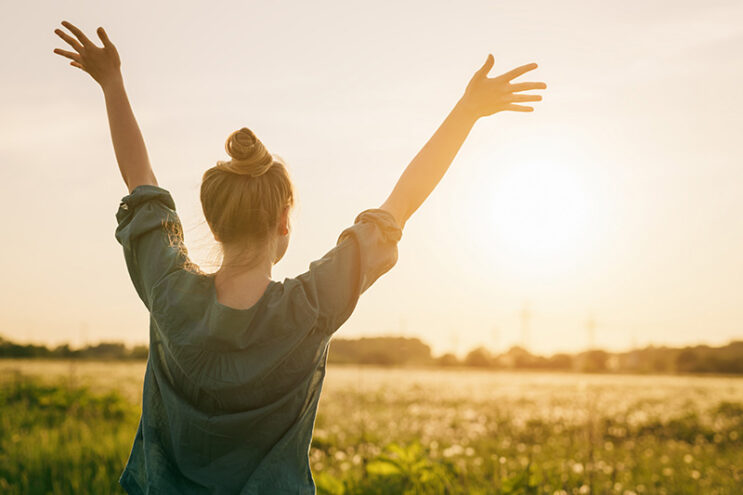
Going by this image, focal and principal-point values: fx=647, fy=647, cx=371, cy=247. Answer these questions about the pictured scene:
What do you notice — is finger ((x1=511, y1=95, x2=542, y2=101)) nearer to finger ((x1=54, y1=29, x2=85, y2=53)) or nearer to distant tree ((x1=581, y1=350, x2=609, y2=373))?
finger ((x1=54, y1=29, x2=85, y2=53))

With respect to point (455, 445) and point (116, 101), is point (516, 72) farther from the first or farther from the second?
point (455, 445)

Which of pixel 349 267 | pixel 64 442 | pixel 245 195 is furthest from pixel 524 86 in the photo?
pixel 64 442

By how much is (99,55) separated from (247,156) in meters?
0.82

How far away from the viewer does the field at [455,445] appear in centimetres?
425

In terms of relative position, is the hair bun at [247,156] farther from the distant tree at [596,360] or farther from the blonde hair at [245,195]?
the distant tree at [596,360]

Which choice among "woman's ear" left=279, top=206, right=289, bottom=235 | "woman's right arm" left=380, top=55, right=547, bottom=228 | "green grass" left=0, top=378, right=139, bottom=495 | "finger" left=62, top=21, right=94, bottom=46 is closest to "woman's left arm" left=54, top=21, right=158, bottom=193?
"finger" left=62, top=21, right=94, bottom=46

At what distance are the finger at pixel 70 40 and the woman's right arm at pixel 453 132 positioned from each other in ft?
3.87

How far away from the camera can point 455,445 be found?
9188 millimetres

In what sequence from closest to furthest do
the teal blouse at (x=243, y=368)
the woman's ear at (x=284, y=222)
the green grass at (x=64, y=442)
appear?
1. the teal blouse at (x=243, y=368)
2. the woman's ear at (x=284, y=222)
3. the green grass at (x=64, y=442)

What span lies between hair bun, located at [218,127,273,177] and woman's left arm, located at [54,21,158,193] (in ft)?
1.34

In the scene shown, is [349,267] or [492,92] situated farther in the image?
[492,92]

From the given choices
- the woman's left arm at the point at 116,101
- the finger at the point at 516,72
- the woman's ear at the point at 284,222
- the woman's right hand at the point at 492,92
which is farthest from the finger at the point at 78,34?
the finger at the point at 516,72

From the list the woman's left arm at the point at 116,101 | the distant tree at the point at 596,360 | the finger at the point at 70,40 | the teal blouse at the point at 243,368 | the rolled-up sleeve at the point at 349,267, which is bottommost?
the distant tree at the point at 596,360

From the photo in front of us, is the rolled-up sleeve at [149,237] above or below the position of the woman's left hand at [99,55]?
below
